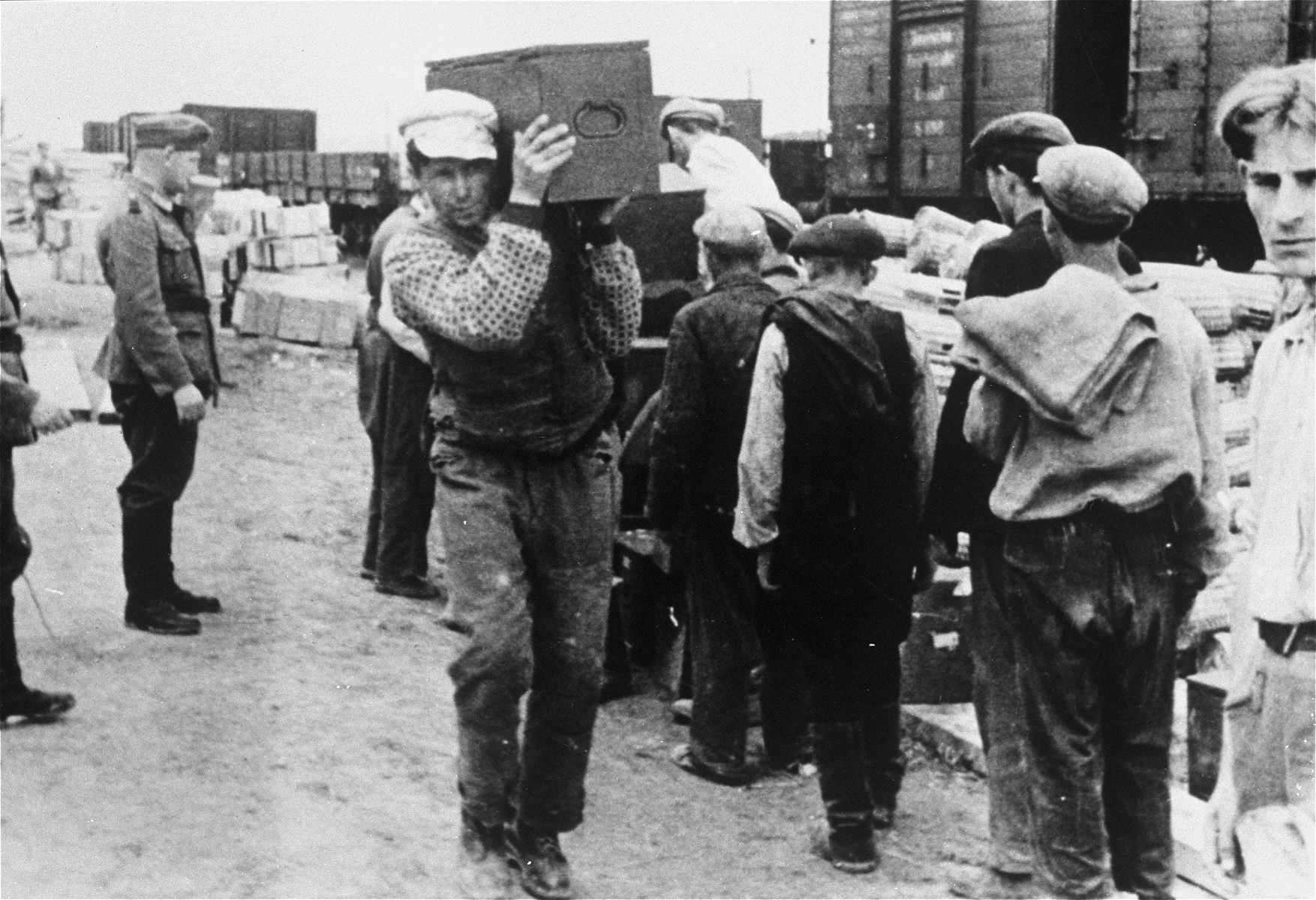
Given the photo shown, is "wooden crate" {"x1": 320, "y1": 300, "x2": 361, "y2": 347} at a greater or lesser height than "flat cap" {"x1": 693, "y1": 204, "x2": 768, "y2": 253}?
lesser

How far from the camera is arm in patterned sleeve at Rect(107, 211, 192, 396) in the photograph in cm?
621

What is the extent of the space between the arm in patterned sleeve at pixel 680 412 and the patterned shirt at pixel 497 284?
946 mm

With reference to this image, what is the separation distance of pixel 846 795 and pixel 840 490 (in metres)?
0.91

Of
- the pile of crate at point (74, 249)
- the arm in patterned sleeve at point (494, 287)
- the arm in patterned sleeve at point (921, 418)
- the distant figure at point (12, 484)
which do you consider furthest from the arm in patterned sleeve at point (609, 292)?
the pile of crate at point (74, 249)

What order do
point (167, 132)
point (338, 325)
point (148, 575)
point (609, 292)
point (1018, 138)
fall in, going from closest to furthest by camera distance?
point (609, 292), point (1018, 138), point (167, 132), point (148, 575), point (338, 325)

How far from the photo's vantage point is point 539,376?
402 centimetres

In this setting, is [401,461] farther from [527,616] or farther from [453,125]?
[453,125]

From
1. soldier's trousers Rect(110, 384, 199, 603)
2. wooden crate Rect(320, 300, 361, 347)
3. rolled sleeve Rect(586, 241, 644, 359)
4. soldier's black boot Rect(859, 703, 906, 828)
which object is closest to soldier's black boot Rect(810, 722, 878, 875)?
soldier's black boot Rect(859, 703, 906, 828)

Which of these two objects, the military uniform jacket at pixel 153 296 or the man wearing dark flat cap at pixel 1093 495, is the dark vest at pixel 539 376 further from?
the military uniform jacket at pixel 153 296

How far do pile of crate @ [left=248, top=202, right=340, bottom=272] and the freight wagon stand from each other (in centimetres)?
858

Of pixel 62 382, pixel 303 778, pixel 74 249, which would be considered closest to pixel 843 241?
pixel 303 778

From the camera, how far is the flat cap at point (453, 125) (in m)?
3.82

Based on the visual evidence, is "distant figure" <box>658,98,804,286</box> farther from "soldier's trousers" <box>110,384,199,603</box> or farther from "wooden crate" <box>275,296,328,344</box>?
"wooden crate" <box>275,296,328,344</box>

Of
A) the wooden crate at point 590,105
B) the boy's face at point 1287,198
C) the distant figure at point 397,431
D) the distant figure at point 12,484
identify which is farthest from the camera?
the distant figure at point 397,431
